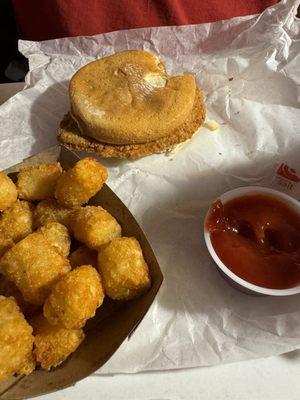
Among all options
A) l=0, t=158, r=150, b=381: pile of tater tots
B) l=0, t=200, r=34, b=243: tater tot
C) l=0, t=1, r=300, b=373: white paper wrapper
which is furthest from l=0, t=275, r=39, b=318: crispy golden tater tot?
l=0, t=1, r=300, b=373: white paper wrapper

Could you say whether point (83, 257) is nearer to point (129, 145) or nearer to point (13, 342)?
point (13, 342)

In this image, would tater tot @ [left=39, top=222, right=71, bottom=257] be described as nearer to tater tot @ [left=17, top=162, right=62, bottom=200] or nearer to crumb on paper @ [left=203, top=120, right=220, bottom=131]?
tater tot @ [left=17, top=162, right=62, bottom=200]

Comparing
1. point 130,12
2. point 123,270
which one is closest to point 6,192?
point 123,270

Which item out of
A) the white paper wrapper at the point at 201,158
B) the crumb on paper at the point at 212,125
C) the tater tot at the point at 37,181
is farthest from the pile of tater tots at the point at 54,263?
the crumb on paper at the point at 212,125

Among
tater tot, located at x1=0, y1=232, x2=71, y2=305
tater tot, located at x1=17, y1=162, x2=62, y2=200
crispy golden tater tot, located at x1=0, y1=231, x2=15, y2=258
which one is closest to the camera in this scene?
tater tot, located at x1=0, y1=232, x2=71, y2=305

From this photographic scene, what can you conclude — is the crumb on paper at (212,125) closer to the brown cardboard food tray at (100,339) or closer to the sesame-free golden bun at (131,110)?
the sesame-free golden bun at (131,110)

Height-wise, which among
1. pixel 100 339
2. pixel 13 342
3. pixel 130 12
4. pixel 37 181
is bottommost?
pixel 100 339
